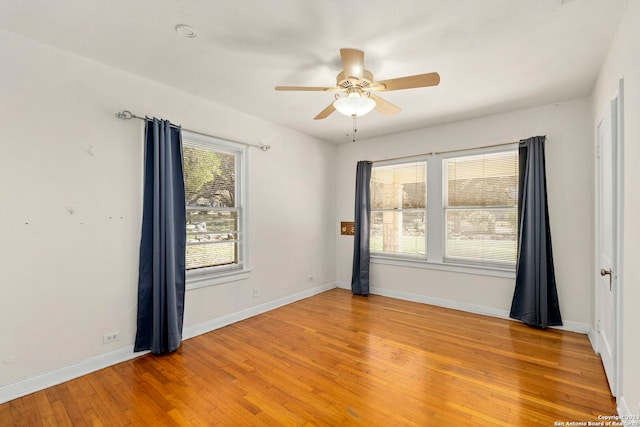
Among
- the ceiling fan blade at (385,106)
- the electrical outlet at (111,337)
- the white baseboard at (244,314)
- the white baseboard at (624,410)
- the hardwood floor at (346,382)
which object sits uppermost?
the ceiling fan blade at (385,106)

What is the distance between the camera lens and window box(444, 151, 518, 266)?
12.8 ft

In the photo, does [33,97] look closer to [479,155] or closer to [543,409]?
[543,409]

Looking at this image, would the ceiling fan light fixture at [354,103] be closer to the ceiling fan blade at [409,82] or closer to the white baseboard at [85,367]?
the ceiling fan blade at [409,82]

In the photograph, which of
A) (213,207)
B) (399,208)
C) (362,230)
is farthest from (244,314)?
(399,208)

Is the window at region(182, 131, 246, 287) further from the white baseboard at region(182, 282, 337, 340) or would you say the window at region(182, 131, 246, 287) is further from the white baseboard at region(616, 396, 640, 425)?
the white baseboard at region(616, 396, 640, 425)

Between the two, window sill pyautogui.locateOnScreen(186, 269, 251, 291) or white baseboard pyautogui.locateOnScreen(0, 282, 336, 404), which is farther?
window sill pyautogui.locateOnScreen(186, 269, 251, 291)

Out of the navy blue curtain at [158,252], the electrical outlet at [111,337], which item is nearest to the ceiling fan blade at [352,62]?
the navy blue curtain at [158,252]

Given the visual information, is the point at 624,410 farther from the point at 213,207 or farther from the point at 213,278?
the point at 213,207

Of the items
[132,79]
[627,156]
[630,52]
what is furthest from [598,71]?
[132,79]

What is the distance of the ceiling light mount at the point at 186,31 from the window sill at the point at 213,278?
2327 mm

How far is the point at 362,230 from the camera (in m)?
4.99

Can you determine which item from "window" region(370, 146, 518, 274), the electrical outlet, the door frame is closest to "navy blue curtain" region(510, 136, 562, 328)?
"window" region(370, 146, 518, 274)

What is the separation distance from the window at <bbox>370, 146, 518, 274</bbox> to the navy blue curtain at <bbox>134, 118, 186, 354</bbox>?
10.5ft

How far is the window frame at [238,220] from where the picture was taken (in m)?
3.39
